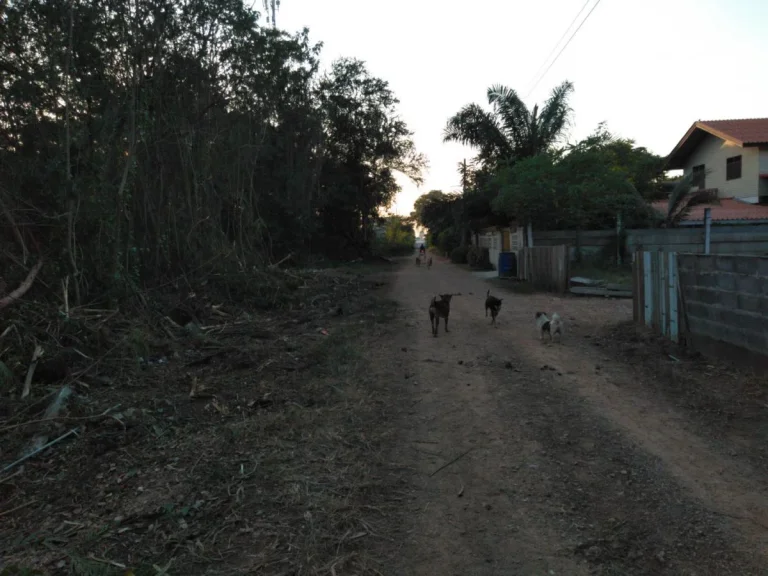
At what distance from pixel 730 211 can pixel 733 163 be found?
5132 mm

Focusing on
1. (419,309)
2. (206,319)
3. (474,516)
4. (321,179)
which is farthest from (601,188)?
(321,179)

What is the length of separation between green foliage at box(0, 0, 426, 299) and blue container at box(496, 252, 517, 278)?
9.59 metres

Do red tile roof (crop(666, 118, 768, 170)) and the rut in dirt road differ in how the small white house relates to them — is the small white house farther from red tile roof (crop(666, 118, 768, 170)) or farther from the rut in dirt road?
the rut in dirt road

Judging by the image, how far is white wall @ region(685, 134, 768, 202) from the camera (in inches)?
963

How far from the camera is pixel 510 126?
2511cm

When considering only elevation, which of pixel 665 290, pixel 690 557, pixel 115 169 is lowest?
pixel 690 557

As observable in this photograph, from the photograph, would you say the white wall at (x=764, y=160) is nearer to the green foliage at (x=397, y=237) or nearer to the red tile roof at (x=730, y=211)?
the red tile roof at (x=730, y=211)

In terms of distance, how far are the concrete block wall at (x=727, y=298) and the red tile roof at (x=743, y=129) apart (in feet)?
71.8

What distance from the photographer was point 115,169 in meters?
9.73

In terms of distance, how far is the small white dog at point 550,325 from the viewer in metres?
8.34

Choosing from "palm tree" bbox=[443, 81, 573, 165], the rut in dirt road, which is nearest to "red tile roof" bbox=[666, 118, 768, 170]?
"palm tree" bbox=[443, 81, 573, 165]

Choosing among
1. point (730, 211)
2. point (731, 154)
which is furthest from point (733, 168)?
point (730, 211)

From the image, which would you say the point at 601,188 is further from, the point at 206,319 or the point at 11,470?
the point at 11,470

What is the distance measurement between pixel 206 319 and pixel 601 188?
1400 cm
